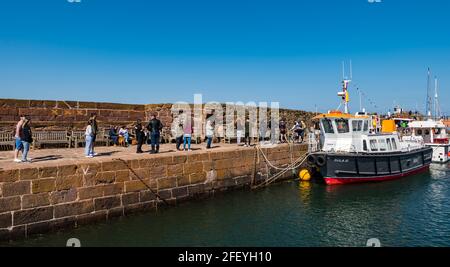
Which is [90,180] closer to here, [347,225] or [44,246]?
[44,246]

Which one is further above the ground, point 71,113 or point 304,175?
point 71,113

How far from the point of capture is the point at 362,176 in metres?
16.0

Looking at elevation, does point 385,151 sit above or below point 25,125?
below

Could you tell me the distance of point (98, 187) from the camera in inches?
372

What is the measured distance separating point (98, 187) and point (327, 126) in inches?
465

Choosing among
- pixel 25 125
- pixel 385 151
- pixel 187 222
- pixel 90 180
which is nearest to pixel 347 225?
pixel 187 222

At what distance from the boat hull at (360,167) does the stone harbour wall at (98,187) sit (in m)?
4.60

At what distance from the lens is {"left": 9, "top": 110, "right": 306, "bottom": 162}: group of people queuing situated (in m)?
9.51

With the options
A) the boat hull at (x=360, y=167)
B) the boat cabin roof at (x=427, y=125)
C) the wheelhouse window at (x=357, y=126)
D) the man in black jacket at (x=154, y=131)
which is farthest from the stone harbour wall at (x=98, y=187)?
Answer: the boat cabin roof at (x=427, y=125)

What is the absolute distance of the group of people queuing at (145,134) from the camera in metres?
9.51

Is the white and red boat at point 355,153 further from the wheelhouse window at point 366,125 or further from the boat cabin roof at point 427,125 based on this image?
the boat cabin roof at point 427,125

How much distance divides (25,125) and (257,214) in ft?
24.1

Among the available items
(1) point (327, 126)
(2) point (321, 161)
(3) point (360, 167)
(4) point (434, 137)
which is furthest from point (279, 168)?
(4) point (434, 137)

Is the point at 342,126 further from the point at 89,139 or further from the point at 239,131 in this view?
the point at 89,139
